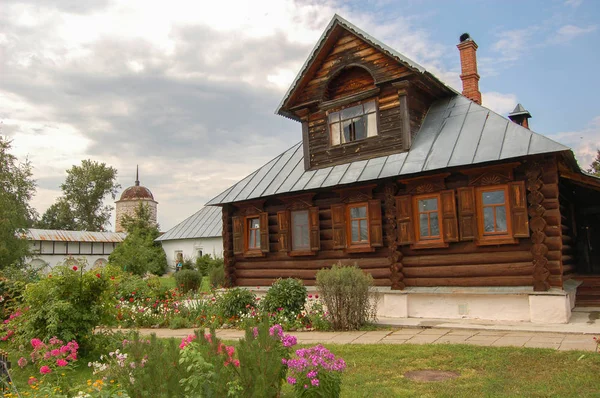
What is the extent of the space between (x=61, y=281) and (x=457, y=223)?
755cm

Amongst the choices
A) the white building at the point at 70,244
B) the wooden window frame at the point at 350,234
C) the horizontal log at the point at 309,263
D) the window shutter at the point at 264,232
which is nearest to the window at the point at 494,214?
the horizontal log at the point at 309,263

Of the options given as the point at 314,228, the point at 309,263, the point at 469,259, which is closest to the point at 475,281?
the point at 469,259

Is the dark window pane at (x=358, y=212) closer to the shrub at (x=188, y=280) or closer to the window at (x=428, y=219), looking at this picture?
the window at (x=428, y=219)

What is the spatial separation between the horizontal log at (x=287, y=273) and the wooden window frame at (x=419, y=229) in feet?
3.55

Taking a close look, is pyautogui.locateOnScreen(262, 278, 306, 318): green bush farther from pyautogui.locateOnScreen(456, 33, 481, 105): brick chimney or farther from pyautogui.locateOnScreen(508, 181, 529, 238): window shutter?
pyautogui.locateOnScreen(456, 33, 481, 105): brick chimney

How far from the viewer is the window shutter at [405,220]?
429 inches

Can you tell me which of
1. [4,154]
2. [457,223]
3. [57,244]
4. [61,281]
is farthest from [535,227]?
[57,244]

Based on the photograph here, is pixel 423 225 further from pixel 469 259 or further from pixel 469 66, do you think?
pixel 469 66

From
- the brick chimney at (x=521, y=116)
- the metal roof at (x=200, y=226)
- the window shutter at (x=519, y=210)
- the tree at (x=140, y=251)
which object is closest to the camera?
the window shutter at (x=519, y=210)

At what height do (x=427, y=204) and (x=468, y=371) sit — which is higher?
(x=427, y=204)

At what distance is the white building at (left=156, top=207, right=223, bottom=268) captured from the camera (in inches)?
1252

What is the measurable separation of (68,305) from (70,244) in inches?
1319

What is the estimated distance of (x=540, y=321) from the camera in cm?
915

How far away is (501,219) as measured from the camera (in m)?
9.91
